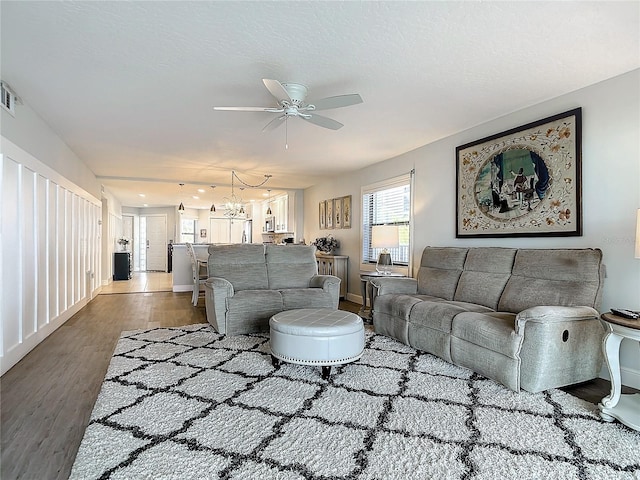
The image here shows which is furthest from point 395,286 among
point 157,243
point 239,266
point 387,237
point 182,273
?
point 157,243

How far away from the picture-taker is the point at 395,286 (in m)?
4.11

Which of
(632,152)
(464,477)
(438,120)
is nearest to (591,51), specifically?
(632,152)

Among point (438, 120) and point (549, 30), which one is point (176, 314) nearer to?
point (438, 120)

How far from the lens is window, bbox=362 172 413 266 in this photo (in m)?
5.27

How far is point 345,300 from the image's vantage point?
6547 millimetres

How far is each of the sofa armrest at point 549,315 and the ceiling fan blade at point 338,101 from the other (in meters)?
1.92

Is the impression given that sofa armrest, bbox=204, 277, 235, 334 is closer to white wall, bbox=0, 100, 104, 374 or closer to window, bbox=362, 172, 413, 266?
white wall, bbox=0, 100, 104, 374

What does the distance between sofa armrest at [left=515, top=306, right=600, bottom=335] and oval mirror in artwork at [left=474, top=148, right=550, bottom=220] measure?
1198 mm

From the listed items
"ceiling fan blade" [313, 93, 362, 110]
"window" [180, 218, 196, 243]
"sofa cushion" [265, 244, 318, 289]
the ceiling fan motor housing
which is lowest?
"sofa cushion" [265, 244, 318, 289]

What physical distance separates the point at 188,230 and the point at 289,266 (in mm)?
9907

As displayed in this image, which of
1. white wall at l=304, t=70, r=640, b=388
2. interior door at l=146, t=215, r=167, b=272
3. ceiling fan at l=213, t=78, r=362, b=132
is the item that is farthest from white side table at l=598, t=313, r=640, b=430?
interior door at l=146, t=215, r=167, b=272

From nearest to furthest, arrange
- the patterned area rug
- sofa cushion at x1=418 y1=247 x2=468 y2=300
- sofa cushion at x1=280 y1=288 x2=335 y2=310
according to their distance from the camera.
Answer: the patterned area rug < sofa cushion at x1=418 y1=247 x2=468 y2=300 < sofa cushion at x1=280 y1=288 x2=335 y2=310

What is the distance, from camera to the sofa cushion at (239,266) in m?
4.50

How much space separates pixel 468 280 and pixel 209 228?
1161cm
